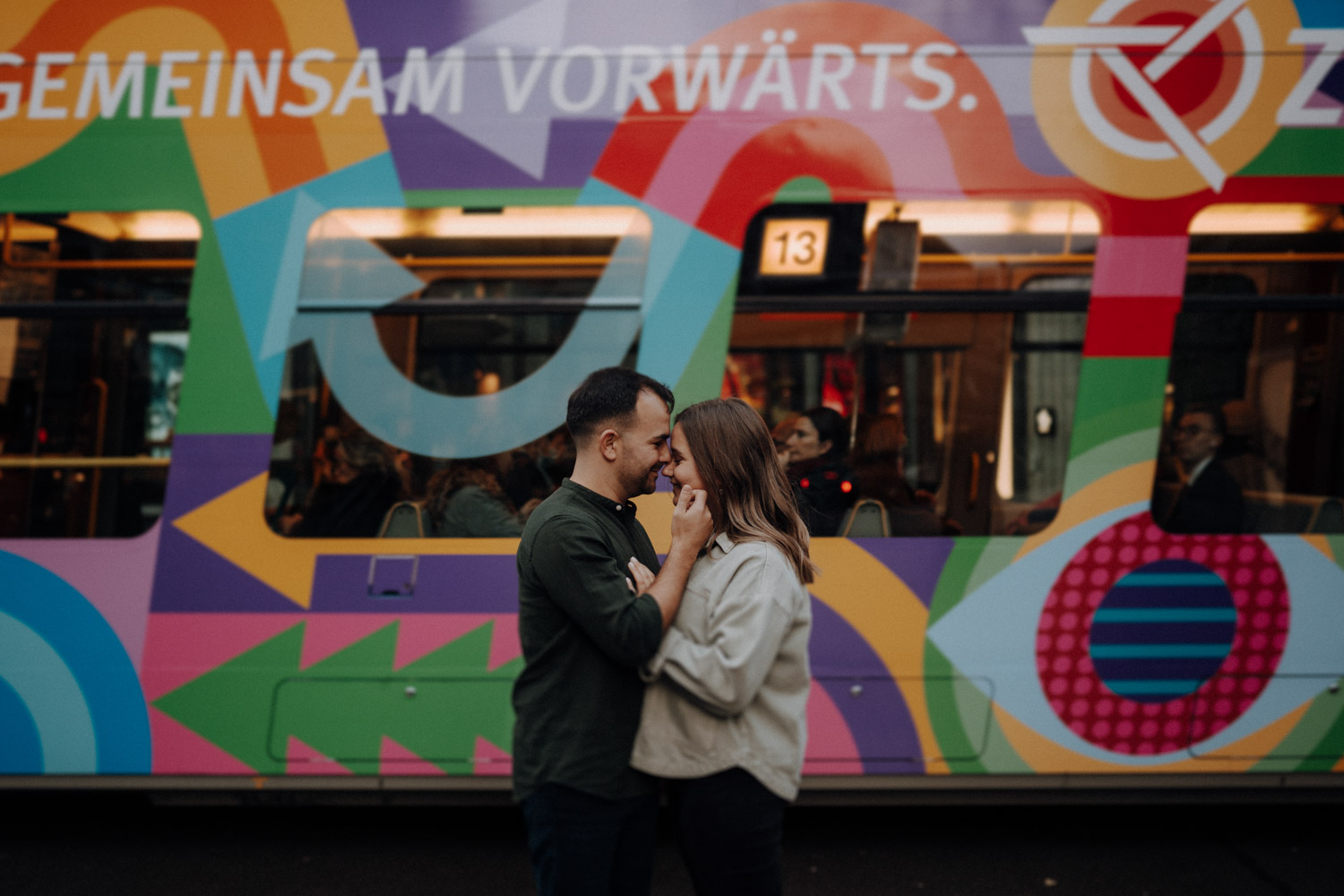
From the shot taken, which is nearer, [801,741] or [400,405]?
[801,741]

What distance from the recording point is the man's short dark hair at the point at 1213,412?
3.51 meters

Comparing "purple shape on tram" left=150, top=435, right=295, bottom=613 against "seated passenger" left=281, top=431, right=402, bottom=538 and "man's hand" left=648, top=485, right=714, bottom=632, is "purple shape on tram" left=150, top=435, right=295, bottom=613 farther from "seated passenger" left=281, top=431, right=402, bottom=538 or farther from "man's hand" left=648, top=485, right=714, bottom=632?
"man's hand" left=648, top=485, right=714, bottom=632

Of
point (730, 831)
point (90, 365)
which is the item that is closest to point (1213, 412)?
point (730, 831)

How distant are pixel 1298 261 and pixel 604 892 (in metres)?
3.49

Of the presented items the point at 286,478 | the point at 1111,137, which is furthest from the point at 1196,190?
the point at 286,478

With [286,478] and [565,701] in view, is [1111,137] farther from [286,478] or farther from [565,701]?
[286,478]

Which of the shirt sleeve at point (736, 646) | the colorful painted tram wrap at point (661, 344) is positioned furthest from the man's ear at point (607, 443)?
the colorful painted tram wrap at point (661, 344)

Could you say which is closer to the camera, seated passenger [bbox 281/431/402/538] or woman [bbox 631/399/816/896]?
woman [bbox 631/399/816/896]

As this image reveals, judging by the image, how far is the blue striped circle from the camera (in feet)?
11.2

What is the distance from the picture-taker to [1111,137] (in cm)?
345

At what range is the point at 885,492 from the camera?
3539 mm

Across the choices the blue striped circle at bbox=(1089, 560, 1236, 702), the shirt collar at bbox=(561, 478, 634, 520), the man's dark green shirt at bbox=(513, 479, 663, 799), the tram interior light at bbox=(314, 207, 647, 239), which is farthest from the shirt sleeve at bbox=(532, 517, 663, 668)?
the blue striped circle at bbox=(1089, 560, 1236, 702)

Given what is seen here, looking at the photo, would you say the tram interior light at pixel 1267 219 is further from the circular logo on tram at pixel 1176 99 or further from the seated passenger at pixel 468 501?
the seated passenger at pixel 468 501

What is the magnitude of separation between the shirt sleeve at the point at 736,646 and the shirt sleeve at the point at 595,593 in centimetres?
6
